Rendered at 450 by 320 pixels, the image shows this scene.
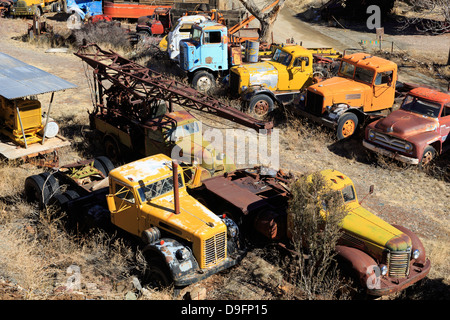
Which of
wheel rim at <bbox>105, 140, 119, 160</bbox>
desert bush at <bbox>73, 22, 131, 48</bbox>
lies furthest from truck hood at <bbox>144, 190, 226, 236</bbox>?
desert bush at <bbox>73, 22, 131, 48</bbox>

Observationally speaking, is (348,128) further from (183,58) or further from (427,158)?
(183,58)

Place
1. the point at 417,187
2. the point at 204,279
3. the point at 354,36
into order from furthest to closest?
1. the point at 354,36
2. the point at 417,187
3. the point at 204,279

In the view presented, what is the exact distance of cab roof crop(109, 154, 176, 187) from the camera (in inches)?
357

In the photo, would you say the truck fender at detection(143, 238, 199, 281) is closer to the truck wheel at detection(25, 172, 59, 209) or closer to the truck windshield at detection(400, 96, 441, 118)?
the truck wheel at detection(25, 172, 59, 209)

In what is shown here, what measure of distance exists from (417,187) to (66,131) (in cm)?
1145

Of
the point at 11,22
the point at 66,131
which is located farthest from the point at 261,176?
the point at 11,22

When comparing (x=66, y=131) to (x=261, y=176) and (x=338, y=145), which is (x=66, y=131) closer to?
(x=261, y=176)

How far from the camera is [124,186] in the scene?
911 cm

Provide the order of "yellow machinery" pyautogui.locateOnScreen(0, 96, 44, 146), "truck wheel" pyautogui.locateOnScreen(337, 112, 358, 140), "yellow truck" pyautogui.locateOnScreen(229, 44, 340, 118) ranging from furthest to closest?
"yellow truck" pyautogui.locateOnScreen(229, 44, 340, 118) < "truck wheel" pyautogui.locateOnScreen(337, 112, 358, 140) < "yellow machinery" pyautogui.locateOnScreen(0, 96, 44, 146)

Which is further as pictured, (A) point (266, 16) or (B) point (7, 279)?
(A) point (266, 16)

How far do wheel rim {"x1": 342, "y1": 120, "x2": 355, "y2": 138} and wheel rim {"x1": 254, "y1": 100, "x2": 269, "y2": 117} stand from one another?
10.2 ft

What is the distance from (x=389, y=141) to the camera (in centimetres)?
1370

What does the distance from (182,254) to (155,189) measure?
1623 mm

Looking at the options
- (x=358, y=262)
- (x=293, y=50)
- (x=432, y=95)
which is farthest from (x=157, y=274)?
(x=293, y=50)
